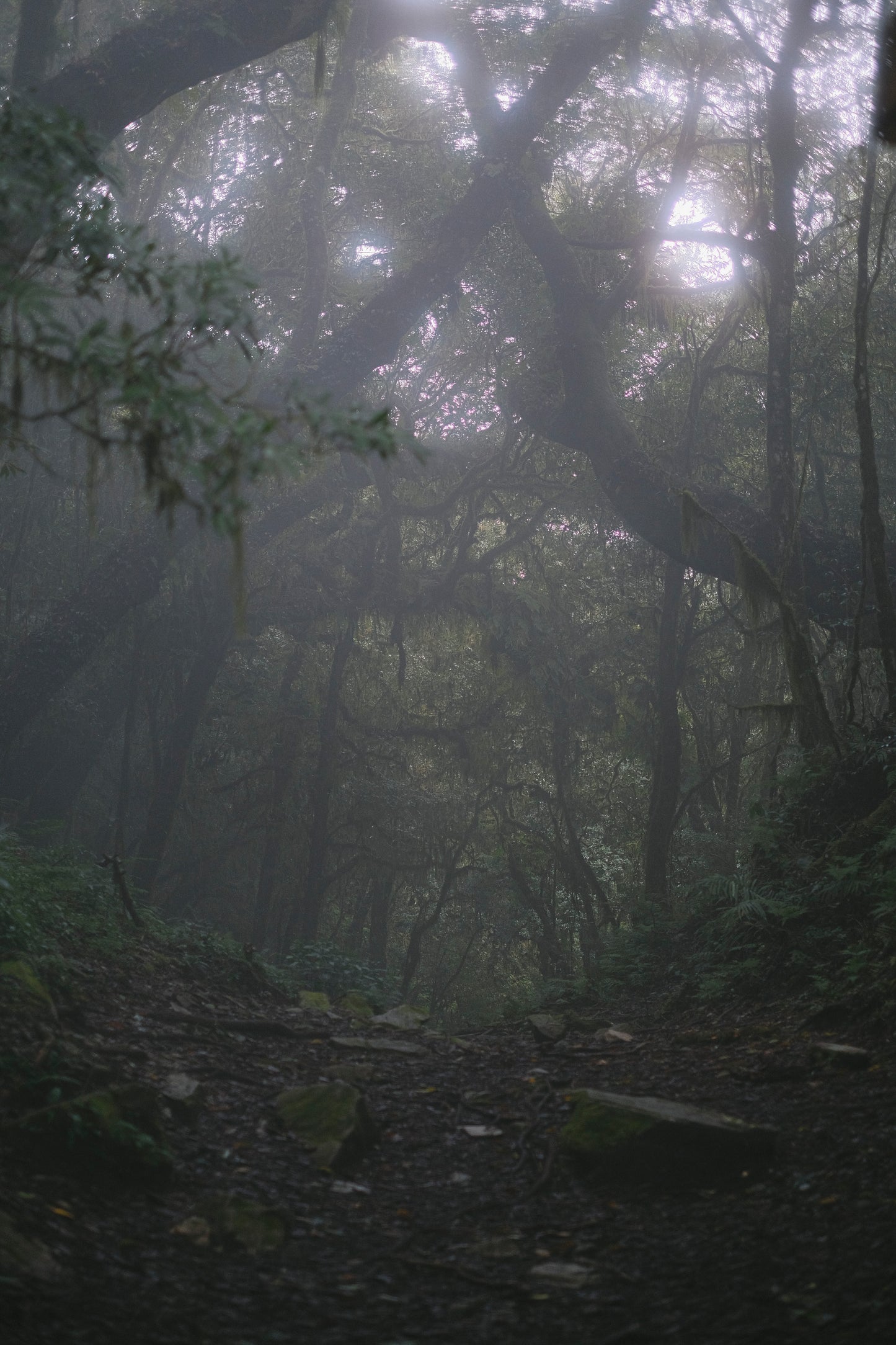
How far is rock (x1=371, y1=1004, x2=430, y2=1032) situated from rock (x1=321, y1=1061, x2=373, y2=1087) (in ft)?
6.26

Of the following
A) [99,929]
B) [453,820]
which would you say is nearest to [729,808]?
[453,820]

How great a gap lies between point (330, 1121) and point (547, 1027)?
3482 millimetres

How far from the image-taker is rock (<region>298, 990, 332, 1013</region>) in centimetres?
852

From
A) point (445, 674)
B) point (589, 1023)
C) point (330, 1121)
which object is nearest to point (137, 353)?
point (330, 1121)

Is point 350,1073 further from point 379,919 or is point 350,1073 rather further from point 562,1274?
point 379,919

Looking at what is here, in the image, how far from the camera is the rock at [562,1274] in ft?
10.3

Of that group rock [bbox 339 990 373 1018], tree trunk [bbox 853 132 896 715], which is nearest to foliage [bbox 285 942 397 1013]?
rock [bbox 339 990 373 1018]

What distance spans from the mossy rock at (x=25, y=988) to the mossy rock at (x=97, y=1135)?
3.19 ft

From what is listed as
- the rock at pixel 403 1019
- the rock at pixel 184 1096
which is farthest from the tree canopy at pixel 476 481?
the rock at pixel 184 1096

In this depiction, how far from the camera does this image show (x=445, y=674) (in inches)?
778

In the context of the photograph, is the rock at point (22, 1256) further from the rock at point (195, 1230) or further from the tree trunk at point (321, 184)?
the tree trunk at point (321, 184)

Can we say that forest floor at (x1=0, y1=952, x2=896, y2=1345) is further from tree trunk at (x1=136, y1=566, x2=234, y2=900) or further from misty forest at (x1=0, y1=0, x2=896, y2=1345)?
tree trunk at (x1=136, y1=566, x2=234, y2=900)

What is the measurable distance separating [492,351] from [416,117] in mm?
4030

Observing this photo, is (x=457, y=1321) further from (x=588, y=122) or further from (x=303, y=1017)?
(x=588, y=122)
